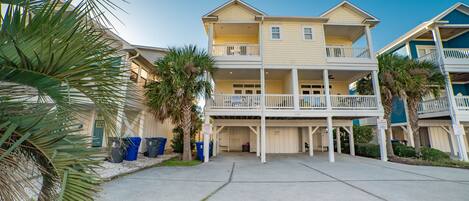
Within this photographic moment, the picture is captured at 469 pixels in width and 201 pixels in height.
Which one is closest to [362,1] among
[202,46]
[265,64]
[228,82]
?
[265,64]

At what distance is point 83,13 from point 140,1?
56 cm

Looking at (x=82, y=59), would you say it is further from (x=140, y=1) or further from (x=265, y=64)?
(x=265, y=64)

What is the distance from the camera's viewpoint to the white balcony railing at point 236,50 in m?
12.3

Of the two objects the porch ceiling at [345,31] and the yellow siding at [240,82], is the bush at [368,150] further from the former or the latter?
the porch ceiling at [345,31]

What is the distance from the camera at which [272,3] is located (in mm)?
13648

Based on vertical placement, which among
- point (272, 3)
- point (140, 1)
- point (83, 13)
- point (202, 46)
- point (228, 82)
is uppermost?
point (272, 3)

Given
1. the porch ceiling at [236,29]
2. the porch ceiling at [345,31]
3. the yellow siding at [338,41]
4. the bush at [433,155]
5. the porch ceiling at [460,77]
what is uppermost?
the porch ceiling at [236,29]

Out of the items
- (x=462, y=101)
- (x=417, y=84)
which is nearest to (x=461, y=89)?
(x=462, y=101)

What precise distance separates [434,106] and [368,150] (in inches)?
193

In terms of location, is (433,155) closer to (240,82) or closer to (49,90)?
(240,82)

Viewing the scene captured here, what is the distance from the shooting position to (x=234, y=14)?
12602 mm

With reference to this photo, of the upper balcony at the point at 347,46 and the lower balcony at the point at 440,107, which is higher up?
the upper balcony at the point at 347,46

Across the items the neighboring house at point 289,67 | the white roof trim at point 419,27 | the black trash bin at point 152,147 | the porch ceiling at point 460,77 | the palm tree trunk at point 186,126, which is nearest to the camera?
the palm tree trunk at point 186,126

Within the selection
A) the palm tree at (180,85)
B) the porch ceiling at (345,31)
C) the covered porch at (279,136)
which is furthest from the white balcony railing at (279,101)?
the porch ceiling at (345,31)
